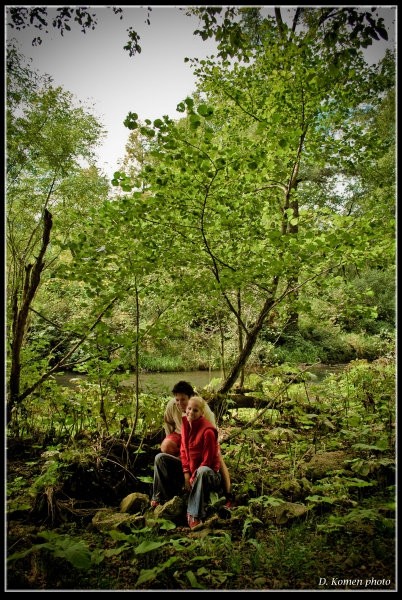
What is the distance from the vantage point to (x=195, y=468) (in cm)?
306

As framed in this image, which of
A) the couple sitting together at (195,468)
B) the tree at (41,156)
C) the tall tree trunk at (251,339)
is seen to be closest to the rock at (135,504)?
the couple sitting together at (195,468)

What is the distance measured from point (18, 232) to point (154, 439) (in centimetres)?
582

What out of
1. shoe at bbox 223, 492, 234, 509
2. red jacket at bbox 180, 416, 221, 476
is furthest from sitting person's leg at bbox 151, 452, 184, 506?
shoe at bbox 223, 492, 234, 509

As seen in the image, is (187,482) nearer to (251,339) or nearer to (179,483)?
(179,483)

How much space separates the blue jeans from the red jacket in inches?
3.9

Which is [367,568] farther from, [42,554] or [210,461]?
[42,554]

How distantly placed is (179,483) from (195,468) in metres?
0.31

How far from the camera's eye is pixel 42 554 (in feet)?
6.28

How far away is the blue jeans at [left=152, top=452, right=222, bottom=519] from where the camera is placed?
2.76 m

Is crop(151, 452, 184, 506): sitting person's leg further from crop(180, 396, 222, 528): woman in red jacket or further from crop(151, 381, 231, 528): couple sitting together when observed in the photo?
crop(180, 396, 222, 528): woman in red jacket

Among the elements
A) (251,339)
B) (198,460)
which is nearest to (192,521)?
(198,460)

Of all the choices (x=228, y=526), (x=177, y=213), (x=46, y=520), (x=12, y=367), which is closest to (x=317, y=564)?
(x=228, y=526)

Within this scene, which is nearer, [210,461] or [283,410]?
[210,461]

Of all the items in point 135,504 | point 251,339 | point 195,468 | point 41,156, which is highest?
point 41,156
